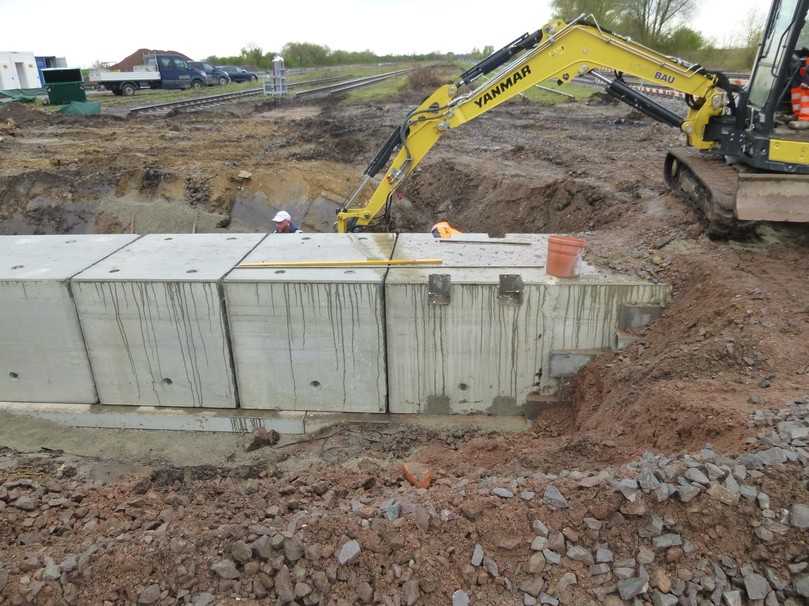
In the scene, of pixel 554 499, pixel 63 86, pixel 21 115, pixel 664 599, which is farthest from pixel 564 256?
pixel 63 86

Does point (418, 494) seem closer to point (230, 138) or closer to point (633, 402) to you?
point (633, 402)

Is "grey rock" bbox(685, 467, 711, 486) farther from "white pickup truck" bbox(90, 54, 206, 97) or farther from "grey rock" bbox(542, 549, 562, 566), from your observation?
"white pickup truck" bbox(90, 54, 206, 97)

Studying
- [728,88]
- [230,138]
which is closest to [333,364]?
[728,88]

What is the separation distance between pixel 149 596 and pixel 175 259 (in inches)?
163

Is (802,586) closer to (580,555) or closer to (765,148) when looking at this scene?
(580,555)

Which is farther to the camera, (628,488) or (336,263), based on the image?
(336,263)

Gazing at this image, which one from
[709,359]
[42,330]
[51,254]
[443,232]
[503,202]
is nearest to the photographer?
[709,359]

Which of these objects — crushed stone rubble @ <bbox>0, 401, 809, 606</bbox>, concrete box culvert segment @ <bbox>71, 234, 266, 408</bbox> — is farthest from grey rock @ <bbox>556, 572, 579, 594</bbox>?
concrete box culvert segment @ <bbox>71, 234, 266, 408</bbox>

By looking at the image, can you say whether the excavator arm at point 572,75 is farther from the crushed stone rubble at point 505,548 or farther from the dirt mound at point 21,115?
the dirt mound at point 21,115

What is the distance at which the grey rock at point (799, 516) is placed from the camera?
10.3 feet

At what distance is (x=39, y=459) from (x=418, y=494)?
3975mm

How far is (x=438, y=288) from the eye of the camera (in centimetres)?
578

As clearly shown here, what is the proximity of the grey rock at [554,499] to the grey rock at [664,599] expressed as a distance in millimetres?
627

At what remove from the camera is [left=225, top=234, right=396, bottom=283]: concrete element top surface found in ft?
19.5
